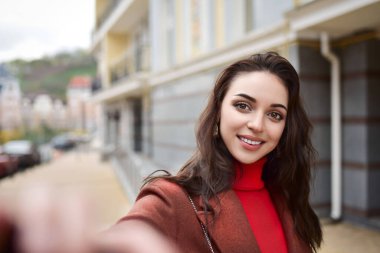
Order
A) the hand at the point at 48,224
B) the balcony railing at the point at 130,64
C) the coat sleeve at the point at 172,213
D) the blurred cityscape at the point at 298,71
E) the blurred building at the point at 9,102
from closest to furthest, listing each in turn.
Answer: the hand at the point at 48,224 < the coat sleeve at the point at 172,213 < the blurred cityscape at the point at 298,71 < the blurred building at the point at 9,102 < the balcony railing at the point at 130,64

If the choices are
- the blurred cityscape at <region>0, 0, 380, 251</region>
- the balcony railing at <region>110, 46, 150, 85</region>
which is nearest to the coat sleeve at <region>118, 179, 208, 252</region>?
the blurred cityscape at <region>0, 0, 380, 251</region>

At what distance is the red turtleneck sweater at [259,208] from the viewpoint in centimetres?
133

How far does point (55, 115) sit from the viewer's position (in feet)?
44.5

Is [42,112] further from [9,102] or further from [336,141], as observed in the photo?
[336,141]

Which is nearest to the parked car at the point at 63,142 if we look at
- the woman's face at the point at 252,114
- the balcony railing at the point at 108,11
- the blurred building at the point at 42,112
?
the balcony railing at the point at 108,11

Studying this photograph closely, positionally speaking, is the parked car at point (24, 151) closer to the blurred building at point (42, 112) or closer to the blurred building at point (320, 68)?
the blurred building at point (42, 112)

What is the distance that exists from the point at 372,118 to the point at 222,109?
4030 millimetres

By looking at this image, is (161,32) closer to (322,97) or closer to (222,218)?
(322,97)

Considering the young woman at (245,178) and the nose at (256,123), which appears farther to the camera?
the nose at (256,123)

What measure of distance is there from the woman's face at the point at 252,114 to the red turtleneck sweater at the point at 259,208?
0.07 meters

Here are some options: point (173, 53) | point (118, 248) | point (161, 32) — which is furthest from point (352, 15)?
point (161, 32)

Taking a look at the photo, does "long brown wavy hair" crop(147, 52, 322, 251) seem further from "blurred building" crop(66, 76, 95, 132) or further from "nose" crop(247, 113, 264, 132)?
"blurred building" crop(66, 76, 95, 132)

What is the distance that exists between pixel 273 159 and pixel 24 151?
19.6 meters

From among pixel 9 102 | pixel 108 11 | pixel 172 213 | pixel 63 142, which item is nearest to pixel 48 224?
pixel 172 213
